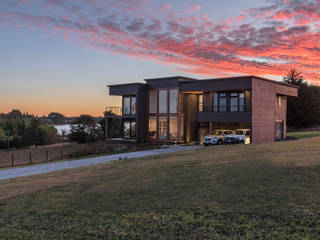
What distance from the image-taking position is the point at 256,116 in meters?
27.0

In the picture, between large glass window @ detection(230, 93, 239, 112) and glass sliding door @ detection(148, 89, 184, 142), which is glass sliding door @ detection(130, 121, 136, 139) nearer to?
glass sliding door @ detection(148, 89, 184, 142)

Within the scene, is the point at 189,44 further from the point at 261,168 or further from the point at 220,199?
the point at 220,199

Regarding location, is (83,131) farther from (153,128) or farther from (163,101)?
(163,101)

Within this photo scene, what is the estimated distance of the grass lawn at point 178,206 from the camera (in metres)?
5.81

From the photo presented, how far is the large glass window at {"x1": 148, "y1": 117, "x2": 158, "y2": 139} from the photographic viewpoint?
3234 centimetres

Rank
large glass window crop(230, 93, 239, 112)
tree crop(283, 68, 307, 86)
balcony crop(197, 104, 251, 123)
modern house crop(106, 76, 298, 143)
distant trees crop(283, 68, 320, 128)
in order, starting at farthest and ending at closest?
tree crop(283, 68, 307, 86) → distant trees crop(283, 68, 320, 128) → large glass window crop(230, 93, 239, 112) → modern house crop(106, 76, 298, 143) → balcony crop(197, 104, 251, 123)

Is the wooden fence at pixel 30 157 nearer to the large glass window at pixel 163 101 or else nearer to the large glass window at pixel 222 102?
the large glass window at pixel 163 101

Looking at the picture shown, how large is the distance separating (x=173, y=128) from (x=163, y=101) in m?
3.21

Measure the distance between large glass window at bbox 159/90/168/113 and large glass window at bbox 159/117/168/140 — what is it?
3.27ft

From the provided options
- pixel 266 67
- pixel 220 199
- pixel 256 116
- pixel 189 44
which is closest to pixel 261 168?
pixel 220 199

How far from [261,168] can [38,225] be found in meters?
7.64

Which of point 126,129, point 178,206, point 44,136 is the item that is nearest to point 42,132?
point 44,136

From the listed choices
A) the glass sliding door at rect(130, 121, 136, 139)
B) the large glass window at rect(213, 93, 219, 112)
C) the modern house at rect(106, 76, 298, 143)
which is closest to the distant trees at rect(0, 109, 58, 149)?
the modern house at rect(106, 76, 298, 143)

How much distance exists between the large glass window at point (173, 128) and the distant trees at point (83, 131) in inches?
679
